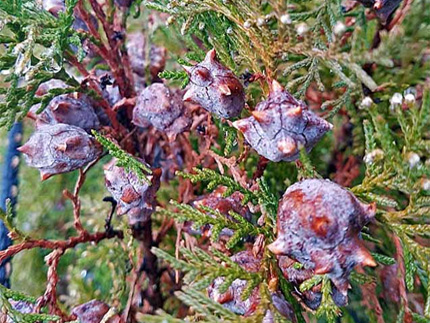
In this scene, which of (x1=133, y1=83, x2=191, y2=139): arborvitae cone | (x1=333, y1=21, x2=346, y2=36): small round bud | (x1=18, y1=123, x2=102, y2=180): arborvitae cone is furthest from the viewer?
(x1=133, y1=83, x2=191, y2=139): arborvitae cone

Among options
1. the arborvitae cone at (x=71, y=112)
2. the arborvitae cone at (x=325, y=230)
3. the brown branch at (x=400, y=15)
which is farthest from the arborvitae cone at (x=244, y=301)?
the brown branch at (x=400, y=15)

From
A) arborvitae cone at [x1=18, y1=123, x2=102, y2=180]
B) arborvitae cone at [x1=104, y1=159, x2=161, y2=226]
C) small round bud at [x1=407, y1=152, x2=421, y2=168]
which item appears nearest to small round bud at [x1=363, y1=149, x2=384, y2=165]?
small round bud at [x1=407, y1=152, x2=421, y2=168]

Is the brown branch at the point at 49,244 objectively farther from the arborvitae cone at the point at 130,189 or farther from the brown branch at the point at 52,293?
the arborvitae cone at the point at 130,189

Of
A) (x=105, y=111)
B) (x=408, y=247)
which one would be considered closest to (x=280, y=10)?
(x=408, y=247)

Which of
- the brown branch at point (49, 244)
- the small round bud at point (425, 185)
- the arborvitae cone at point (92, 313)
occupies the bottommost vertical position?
the arborvitae cone at point (92, 313)

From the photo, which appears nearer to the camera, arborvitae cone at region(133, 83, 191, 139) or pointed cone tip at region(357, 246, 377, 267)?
pointed cone tip at region(357, 246, 377, 267)

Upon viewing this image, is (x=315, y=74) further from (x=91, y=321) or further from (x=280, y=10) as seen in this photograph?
(x=91, y=321)

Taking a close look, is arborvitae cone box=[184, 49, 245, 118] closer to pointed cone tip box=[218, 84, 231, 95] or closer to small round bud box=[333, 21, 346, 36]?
pointed cone tip box=[218, 84, 231, 95]
